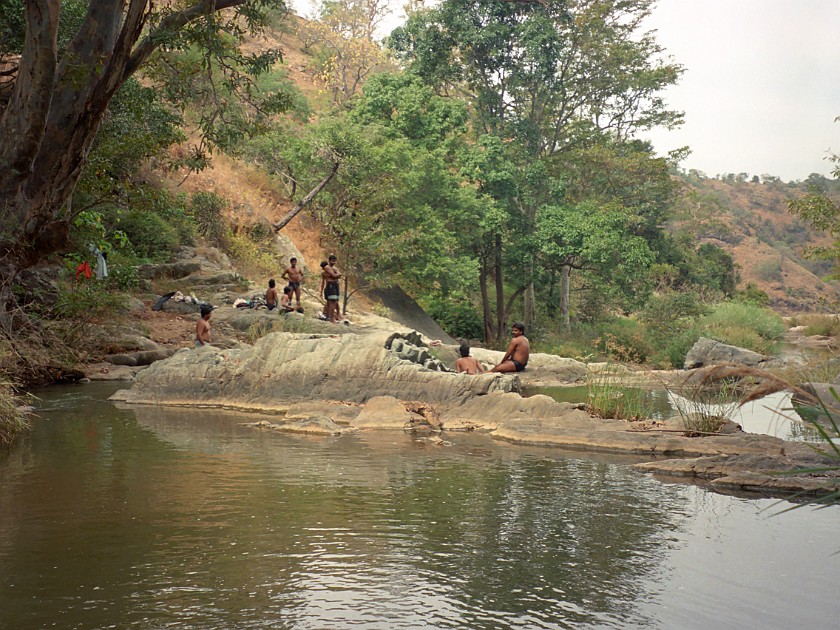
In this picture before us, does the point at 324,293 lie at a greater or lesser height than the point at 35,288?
greater

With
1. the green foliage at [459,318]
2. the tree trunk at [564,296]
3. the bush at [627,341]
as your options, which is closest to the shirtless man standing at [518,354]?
the bush at [627,341]

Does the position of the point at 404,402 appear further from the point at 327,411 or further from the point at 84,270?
the point at 84,270

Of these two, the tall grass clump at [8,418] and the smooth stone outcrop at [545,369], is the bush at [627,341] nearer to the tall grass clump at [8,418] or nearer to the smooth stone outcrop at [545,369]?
the smooth stone outcrop at [545,369]

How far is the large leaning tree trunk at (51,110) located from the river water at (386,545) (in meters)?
2.98

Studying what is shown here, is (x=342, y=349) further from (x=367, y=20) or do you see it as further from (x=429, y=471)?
(x=367, y=20)

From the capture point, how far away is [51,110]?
10805 mm

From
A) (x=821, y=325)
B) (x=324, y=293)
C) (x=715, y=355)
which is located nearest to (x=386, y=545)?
(x=324, y=293)

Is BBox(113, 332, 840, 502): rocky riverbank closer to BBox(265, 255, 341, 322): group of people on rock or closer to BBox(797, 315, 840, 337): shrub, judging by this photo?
BBox(265, 255, 341, 322): group of people on rock

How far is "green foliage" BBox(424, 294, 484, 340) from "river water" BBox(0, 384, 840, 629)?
77.5 feet

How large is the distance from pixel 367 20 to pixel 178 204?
33.4 metres

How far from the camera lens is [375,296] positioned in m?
32.6

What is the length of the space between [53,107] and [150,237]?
18.5m

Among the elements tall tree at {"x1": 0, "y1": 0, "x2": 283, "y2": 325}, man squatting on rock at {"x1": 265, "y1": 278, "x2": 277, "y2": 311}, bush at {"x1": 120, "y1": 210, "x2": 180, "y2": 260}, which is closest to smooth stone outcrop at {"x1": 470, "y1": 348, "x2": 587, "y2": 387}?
man squatting on rock at {"x1": 265, "y1": 278, "x2": 277, "y2": 311}

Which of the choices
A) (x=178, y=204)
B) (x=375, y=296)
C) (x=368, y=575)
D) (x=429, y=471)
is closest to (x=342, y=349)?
(x=429, y=471)
